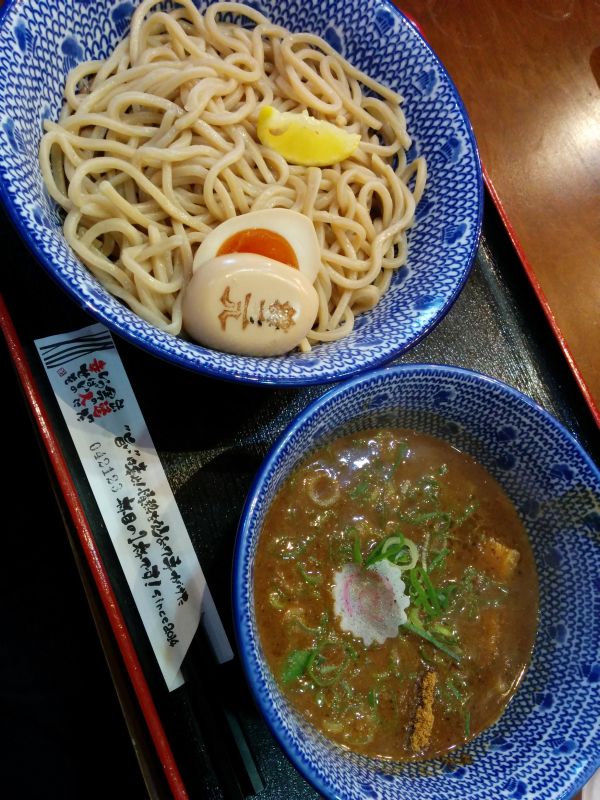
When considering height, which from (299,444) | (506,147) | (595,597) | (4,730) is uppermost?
(506,147)

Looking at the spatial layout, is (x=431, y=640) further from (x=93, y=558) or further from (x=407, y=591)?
(x=93, y=558)

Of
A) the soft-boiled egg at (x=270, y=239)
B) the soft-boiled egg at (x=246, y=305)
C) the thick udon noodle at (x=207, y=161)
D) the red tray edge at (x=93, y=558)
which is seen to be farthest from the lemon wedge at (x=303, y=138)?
the red tray edge at (x=93, y=558)

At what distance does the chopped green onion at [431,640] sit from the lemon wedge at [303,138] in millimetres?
1234

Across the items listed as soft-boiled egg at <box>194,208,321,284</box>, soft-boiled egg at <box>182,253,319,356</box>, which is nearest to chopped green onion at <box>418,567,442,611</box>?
soft-boiled egg at <box>182,253,319,356</box>

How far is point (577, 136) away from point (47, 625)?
2.45 m

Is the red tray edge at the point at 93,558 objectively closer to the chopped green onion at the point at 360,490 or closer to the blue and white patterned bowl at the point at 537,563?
the blue and white patterned bowl at the point at 537,563

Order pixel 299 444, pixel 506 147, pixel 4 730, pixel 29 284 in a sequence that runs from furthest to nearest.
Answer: pixel 506 147 → pixel 4 730 → pixel 29 284 → pixel 299 444

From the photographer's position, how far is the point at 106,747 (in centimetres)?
183

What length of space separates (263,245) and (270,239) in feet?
0.08

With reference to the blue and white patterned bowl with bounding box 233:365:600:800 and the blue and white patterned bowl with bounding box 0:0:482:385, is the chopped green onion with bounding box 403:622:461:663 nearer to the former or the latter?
the blue and white patterned bowl with bounding box 233:365:600:800

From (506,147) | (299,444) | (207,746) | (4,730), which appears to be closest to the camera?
(299,444)

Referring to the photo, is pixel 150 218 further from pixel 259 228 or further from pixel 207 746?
pixel 207 746

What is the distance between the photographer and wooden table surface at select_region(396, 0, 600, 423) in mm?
2150

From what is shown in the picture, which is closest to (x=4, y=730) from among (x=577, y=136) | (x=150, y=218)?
(x=150, y=218)
